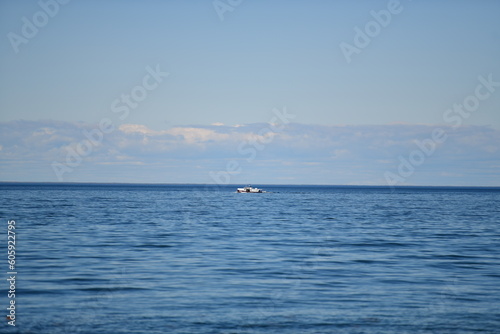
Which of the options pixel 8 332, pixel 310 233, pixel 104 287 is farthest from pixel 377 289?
pixel 310 233

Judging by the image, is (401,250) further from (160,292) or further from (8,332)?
(8,332)

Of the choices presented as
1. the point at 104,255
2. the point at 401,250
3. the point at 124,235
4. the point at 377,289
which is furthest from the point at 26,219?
the point at 377,289

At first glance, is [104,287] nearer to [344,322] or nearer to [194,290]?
[194,290]

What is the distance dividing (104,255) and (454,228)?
37402mm

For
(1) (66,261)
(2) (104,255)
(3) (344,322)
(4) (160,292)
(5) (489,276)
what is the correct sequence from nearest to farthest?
(3) (344,322), (4) (160,292), (5) (489,276), (1) (66,261), (2) (104,255)

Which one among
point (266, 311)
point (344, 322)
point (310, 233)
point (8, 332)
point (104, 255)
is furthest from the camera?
point (310, 233)

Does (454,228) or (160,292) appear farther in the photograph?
(454,228)

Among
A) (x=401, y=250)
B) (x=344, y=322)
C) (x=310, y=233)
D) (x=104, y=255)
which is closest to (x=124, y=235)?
(x=104, y=255)

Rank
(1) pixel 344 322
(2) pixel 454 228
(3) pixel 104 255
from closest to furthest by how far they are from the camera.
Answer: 1. (1) pixel 344 322
2. (3) pixel 104 255
3. (2) pixel 454 228

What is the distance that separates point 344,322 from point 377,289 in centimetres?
626

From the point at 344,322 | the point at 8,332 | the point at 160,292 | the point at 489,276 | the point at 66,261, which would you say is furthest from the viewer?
the point at 66,261

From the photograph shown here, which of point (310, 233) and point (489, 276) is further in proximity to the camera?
point (310, 233)

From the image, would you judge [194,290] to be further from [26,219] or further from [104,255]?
[26,219]

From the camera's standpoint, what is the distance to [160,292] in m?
24.8
